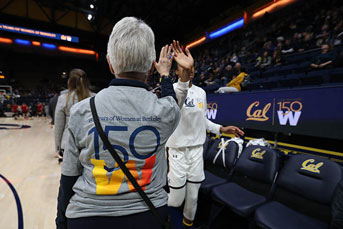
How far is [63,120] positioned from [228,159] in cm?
225

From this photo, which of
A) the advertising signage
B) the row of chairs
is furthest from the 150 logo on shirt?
the advertising signage

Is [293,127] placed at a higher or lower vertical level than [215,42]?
lower

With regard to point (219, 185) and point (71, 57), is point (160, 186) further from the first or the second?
point (71, 57)

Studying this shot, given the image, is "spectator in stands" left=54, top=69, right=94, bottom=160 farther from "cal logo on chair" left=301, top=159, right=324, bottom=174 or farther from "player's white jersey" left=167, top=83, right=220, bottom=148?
"cal logo on chair" left=301, top=159, right=324, bottom=174

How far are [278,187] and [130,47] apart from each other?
2112 mm

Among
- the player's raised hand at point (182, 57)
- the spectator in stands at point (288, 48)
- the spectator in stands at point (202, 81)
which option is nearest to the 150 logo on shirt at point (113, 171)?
Result: the player's raised hand at point (182, 57)

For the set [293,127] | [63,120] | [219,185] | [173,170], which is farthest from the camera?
[293,127]

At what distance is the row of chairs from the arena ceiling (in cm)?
1178

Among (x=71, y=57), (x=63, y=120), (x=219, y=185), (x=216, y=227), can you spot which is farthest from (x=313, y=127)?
(x=71, y=57)

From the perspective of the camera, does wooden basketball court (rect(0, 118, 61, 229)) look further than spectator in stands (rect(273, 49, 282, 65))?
No

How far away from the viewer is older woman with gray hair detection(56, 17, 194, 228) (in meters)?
0.66

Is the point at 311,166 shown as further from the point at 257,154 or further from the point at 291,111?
the point at 291,111

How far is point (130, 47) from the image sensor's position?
2.27 feet

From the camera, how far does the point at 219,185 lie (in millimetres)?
2094
